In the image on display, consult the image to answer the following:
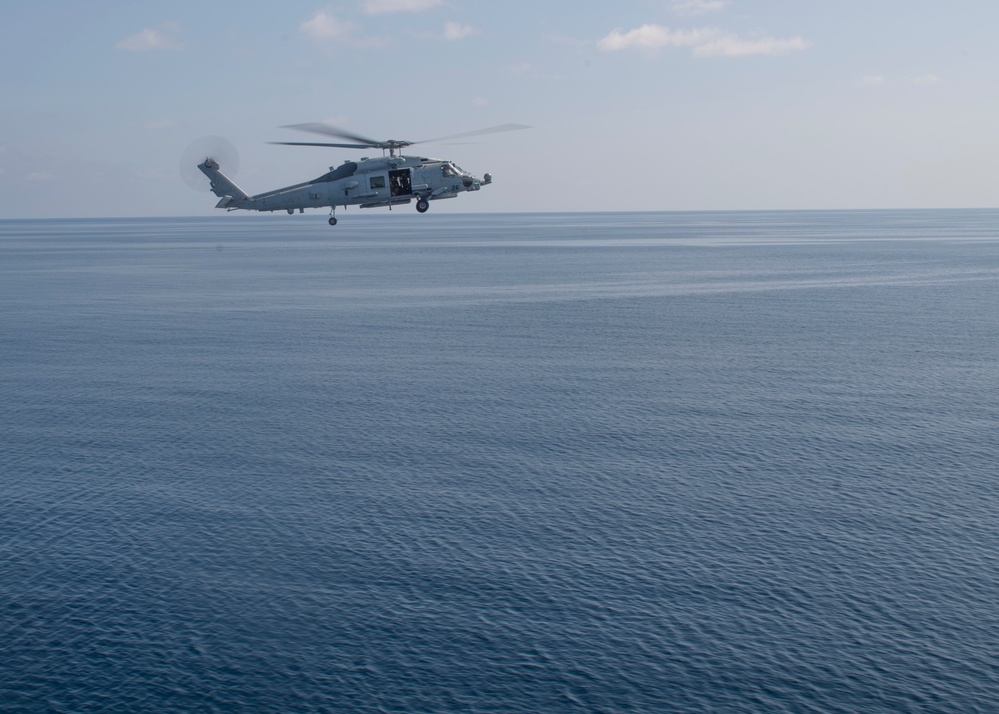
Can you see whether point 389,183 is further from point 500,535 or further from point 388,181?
point 500,535

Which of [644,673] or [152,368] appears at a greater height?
[152,368]

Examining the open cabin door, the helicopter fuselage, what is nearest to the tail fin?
the helicopter fuselage

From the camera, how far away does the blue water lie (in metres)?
62.8

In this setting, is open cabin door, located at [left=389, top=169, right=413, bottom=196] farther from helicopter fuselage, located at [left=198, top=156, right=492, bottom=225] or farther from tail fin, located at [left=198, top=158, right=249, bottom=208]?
tail fin, located at [left=198, top=158, right=249, bottom=208]

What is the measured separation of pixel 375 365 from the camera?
151000mm

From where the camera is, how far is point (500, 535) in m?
83.5

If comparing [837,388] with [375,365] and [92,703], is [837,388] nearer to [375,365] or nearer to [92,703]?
[375,365]

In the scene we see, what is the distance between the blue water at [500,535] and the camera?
62.8m

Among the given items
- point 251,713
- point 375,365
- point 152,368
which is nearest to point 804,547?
point 251,713

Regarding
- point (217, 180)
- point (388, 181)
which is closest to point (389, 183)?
point (388, 181)

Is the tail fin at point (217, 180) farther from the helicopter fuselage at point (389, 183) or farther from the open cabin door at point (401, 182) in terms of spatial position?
the open cabin door at point (401, 182)

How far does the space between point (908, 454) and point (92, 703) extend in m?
81.0

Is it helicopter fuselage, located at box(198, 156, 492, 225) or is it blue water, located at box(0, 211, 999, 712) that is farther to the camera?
helicopter fuselage, located at box(198, 156, 492, 225)

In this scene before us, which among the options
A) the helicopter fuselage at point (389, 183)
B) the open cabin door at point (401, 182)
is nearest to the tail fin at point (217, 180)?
the helicopter fuselage at point (389, 183)
